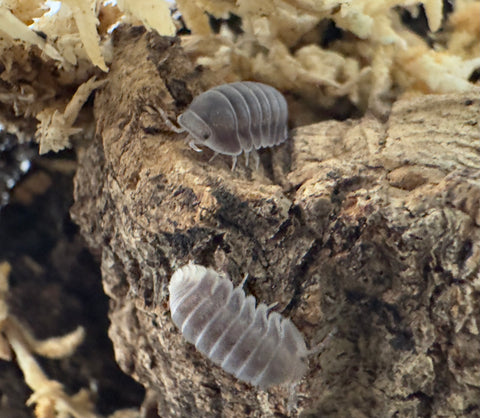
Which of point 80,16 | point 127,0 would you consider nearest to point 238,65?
point 127,0

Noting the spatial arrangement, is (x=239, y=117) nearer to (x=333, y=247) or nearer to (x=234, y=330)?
(x=333, y=247)

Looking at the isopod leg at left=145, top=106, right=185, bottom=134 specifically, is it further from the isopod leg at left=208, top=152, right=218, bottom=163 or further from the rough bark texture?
the isopod leg at left=208, top=152, right=218, bottom=163

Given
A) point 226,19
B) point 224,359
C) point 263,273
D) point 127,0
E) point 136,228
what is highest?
point 127,0

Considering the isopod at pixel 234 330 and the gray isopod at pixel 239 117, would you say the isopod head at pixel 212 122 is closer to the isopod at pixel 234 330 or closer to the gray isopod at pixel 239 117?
the gray isopod at pixel 239 117

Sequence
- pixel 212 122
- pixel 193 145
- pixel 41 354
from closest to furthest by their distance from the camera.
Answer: pixel 193 145, pixel 212 122, pixel 41 354

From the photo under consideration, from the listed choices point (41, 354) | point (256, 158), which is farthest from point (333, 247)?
point (41, 354)

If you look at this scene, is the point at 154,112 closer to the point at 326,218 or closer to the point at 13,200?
the point at 326,218
